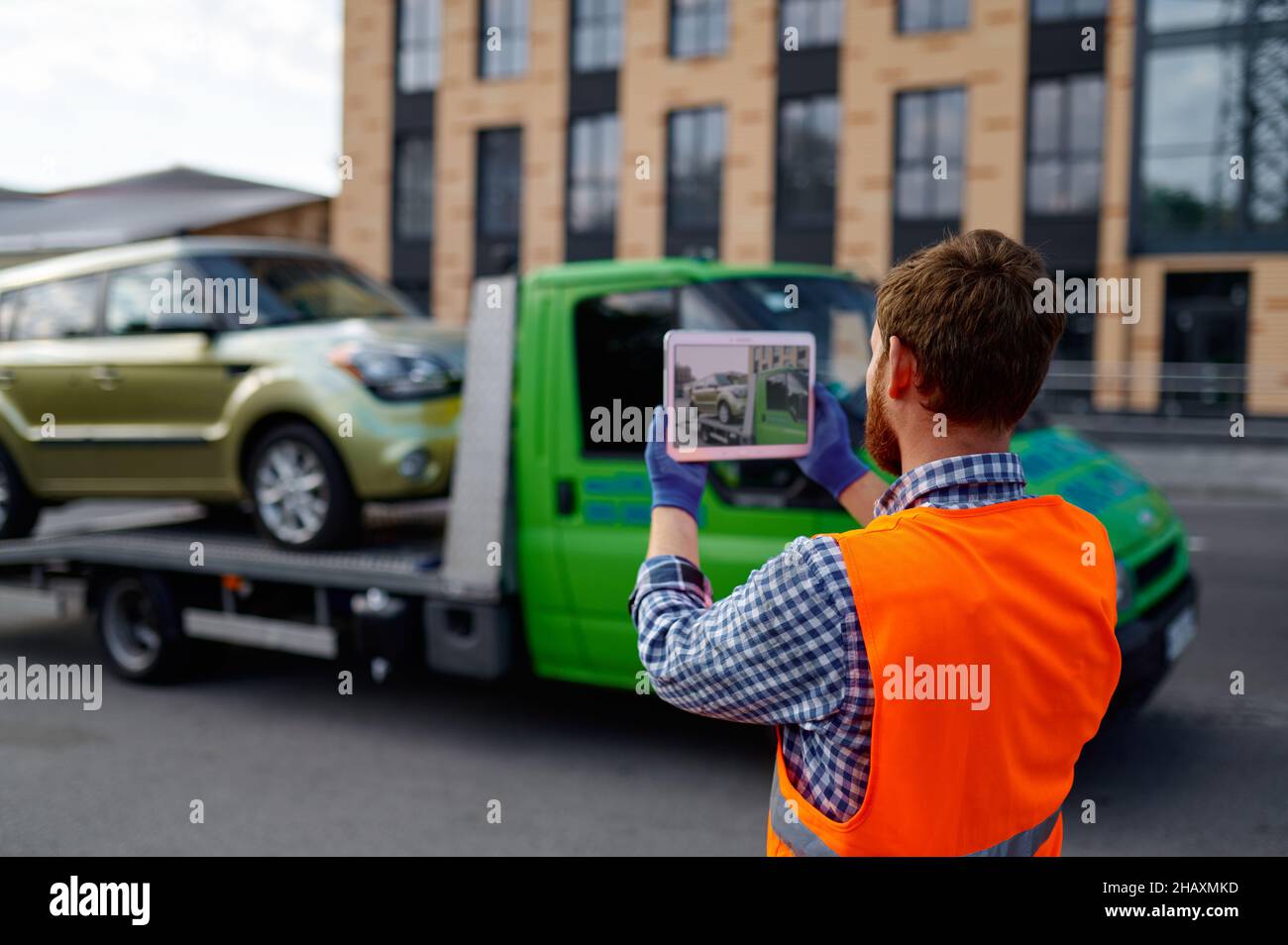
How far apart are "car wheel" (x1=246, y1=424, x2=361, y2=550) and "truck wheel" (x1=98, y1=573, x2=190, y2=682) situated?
741mm

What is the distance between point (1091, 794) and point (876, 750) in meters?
3.64

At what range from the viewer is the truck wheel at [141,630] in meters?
6.39

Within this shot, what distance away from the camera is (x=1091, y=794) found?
4.80 metres

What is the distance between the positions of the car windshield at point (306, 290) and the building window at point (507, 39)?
24760mm

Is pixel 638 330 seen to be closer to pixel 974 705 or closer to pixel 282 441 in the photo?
pixel 282 441

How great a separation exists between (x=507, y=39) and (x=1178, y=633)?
2837 cm

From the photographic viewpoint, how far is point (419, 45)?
104 ft

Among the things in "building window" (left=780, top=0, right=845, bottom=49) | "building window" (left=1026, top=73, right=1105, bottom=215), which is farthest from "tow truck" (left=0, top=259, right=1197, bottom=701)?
"building window" (left=780, top=0, right=845, bottom=49)

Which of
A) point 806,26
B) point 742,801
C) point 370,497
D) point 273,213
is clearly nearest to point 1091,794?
point 742,801
